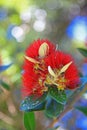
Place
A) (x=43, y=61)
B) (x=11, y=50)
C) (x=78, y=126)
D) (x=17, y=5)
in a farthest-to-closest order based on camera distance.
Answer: (x=17, y=5) → (x=78, y=126) → (x=11, y=50) → (x=43, y=61)

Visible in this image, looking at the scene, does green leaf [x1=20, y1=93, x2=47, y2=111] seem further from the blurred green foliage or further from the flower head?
the blurred green foliage

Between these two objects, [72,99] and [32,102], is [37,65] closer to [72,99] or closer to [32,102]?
[32,102]

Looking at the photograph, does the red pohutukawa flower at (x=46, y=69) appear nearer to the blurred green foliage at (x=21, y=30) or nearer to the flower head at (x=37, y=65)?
the flower head at (x=37, y=65)

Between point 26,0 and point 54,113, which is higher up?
point 54,113

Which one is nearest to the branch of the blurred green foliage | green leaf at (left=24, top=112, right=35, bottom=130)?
green leaf at (left=24, top=112, right=35, bottom=130)

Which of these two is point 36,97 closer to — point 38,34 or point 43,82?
point 43,82

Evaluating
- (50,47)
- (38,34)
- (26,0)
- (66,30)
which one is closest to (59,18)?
(66,30)
